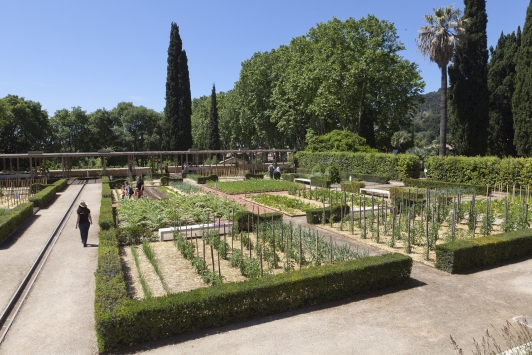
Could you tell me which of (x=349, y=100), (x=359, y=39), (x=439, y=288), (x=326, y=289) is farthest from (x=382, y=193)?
(x=359, y=39)

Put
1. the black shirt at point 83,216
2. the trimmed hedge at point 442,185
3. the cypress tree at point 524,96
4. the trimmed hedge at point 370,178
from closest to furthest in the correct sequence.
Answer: the black shirt at point 83,216
the trimmed hedge at point 442,185
the cypress tree at point 524,96
the trimmed hedge at point 370,178

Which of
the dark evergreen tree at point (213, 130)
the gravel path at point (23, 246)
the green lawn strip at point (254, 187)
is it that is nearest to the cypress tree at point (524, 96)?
the green lawn strip at point (254, 187)

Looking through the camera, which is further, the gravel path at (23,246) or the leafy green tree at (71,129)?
the leafy green tree at (71,129)

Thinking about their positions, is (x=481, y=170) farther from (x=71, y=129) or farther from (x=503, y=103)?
(x=71, y=129)

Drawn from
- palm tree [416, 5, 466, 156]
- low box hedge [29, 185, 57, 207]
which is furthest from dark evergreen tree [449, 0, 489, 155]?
low box hedge [29, 185, 57, 207]

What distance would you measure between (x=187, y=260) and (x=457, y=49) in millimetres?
32145

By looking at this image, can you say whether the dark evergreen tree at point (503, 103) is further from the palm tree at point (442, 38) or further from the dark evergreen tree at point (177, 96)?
the dark evergreen tree at point (177, 96)

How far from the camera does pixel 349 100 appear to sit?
37.5 meters

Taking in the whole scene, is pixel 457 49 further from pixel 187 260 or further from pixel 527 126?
pixel 187 260

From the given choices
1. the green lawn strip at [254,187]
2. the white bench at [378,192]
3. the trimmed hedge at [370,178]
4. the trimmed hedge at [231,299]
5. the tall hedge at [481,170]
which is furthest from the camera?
the trimmed hedge at [370,178]

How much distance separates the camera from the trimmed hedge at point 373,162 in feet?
96.8

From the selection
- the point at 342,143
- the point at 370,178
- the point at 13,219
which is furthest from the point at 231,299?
the point at 342,143

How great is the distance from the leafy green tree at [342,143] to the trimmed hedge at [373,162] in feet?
3.50

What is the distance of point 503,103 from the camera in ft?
122
